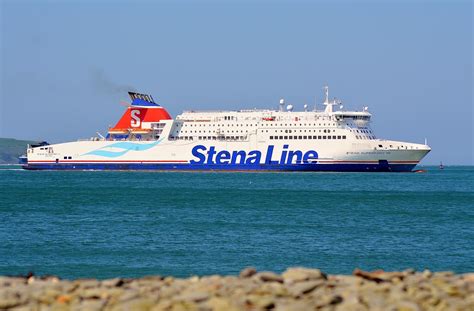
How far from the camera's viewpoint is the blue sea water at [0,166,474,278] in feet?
60.0

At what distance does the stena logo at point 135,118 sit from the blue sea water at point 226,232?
2852cm

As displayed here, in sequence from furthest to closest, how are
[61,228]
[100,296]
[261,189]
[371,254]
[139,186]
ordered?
1. [139,186]
2. [261,189]
3. [61,228]
4. [371,254]
5. [100,296]

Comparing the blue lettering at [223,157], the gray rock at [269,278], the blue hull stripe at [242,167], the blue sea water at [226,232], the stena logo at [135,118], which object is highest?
the stena logo at [135,118]

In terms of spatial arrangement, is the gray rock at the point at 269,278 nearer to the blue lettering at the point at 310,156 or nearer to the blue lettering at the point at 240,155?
the blue lettering at the point at 310,156

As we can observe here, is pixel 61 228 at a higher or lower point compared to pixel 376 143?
lower

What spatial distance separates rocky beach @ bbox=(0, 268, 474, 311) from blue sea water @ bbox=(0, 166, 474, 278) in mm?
7400

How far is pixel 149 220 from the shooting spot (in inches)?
1112

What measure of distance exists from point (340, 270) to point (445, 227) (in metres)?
10.7

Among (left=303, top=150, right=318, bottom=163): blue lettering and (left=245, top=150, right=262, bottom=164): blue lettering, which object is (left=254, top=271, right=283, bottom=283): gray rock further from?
(left=245, top=150, right=262, bottom=164): blue lettering

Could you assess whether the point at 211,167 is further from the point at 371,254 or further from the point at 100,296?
the point at 100,296

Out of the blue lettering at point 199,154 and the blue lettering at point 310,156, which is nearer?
the blue lettering at point 310,156

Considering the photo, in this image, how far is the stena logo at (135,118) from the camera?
7300 centimetres

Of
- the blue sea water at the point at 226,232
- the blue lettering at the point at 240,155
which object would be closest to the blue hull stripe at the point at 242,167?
the blue lettering at the point at 240,155

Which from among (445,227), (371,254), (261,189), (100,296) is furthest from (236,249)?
(261,189)
